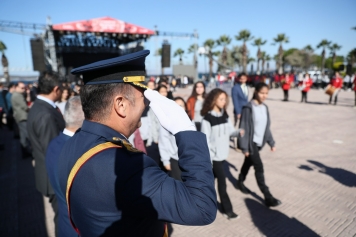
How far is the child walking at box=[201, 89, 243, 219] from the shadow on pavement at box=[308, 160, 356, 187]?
2.53 m

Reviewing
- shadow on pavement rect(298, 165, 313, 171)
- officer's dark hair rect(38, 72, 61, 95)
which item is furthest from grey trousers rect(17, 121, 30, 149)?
shadow on pavement rect(298, 165, 313, 171)

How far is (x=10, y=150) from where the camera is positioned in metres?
7.85

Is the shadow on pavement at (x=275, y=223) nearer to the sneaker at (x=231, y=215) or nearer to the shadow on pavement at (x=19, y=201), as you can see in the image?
the sneaker at (x=231, y=215)

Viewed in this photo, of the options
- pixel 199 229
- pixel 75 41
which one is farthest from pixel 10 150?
pixel 75 41

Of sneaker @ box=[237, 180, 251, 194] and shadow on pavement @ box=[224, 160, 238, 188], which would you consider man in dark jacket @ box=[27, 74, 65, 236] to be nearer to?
sneaker @ box=[237, 180, 251, 194]

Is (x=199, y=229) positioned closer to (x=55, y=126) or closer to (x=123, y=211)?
(x=55, y=126)

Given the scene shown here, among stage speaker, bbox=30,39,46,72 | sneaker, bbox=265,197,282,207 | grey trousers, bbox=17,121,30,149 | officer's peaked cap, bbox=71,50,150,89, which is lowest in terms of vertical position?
sneaker, bbox=265,197,282,207

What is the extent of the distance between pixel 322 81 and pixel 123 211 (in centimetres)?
2690

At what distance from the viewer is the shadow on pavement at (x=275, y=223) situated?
3300mm

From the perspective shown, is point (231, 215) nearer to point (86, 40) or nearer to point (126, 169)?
point (126, 169)

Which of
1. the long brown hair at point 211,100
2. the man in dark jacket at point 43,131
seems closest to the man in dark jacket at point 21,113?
the man in dark jacket at point 43,131

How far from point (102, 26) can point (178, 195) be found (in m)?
24.5

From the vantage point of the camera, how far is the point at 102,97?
46.9 inches

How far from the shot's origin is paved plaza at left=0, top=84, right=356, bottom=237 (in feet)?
11.3
